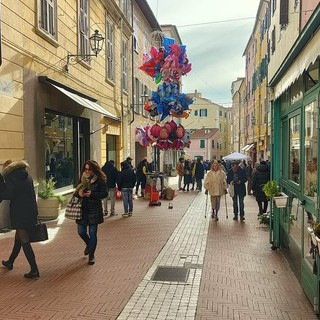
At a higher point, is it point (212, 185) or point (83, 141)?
point (83, 141)

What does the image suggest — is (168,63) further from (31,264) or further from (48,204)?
(31,264)

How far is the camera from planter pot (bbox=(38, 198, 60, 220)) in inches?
398

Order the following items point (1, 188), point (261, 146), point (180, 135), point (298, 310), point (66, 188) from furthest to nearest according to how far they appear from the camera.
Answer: point (261, 146) < point (180, 135) < point (66, 188) < point (1, 188) < point (298, 310)

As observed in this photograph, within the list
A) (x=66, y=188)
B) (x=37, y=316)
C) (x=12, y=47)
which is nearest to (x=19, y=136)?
(x=12, y=47)

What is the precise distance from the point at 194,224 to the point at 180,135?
16.0ft

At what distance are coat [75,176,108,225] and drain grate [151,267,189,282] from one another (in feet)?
4.15

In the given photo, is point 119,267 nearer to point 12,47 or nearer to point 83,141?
point 12,47

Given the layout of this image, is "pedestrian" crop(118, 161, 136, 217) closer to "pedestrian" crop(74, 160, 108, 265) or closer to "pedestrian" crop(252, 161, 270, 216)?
"pedestrian" crop(252, 161, 270, 216)

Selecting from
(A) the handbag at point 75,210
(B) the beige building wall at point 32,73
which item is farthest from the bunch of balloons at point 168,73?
(A) the handbag at point 75,210

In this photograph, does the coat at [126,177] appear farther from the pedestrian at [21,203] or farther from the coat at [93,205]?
the pedestrian at [21,203]

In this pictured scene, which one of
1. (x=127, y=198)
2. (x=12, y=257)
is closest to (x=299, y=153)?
(x=12, y=257)

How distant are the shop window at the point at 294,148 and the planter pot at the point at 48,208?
598 cm

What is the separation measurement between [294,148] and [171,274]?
275cm

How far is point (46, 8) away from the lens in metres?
11.1
